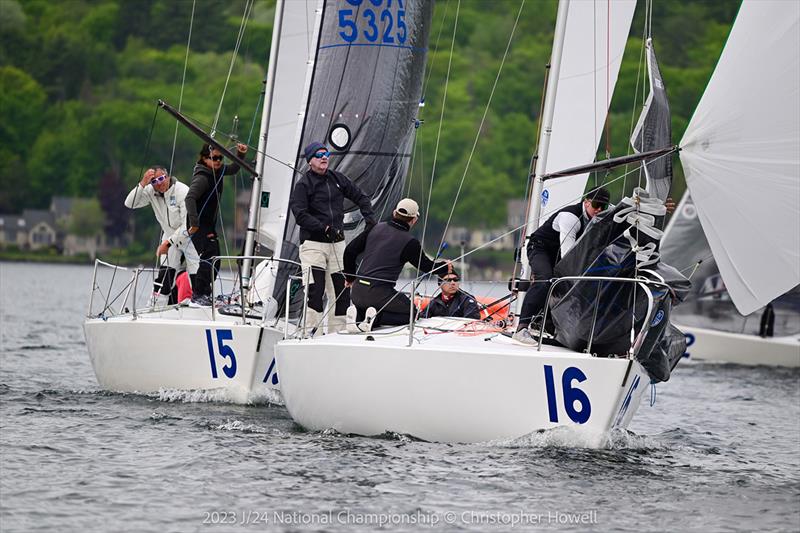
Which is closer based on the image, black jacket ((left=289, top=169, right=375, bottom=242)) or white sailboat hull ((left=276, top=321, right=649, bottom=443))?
white sailboat hull ((left=276, top=321, right=649, bottom=443))

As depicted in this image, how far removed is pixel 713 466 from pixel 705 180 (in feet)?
7.65

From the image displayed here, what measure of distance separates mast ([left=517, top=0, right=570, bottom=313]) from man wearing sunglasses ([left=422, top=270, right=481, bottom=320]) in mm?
1077

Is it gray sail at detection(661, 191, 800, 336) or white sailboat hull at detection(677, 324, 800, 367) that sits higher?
gray sail at detection(661, 191, 800, 336)

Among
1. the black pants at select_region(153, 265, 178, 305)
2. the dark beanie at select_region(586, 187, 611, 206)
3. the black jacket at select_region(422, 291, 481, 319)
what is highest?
the dark beanie at select_region(586, 187, 611, 206)

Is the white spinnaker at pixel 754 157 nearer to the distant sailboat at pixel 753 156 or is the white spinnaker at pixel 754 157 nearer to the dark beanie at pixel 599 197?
the distant sailboat at pixel 753 156

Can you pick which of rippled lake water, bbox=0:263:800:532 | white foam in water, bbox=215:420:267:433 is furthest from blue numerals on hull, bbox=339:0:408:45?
white foam in water, bbox=215:420:267:433

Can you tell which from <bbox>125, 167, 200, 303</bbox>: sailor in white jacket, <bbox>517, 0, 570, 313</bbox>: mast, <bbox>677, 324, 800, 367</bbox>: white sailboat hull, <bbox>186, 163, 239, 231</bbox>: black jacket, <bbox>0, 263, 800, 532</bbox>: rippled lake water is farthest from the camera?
<bbox>677, 324, 800, 367</bbox>: white sailboat hull

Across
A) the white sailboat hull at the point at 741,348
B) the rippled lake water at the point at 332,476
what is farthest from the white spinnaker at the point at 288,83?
the white sailboat hull at the point at 741,348

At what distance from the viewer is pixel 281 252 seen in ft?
41.9

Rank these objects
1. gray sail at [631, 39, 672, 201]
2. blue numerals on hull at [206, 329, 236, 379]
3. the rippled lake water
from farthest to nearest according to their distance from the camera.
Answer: blue numerals on hull at [206, 329, 236, 379] → gray sail at [631, 39, 672, 201] → the rippled lake water

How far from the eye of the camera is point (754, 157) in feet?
29.6

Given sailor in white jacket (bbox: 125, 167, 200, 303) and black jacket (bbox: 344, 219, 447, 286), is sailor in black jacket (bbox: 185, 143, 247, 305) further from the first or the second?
black jacket (bbox: 344, 219, 447, 286)

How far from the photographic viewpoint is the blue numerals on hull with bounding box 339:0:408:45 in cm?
1325

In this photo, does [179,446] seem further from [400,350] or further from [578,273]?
[578,273]
